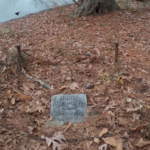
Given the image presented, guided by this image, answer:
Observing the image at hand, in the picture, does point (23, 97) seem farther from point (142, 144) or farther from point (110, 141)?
point (142, 144)

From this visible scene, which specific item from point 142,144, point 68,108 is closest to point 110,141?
point 142,144

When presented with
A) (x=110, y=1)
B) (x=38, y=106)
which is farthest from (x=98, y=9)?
(x=38, y=106)

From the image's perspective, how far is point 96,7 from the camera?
611 cm

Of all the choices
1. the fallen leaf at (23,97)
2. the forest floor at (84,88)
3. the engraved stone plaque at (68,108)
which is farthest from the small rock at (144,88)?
the fallen leaf at (23,97)

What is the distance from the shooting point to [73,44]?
4.41 m

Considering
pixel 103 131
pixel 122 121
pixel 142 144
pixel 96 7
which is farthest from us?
pixel 96 7

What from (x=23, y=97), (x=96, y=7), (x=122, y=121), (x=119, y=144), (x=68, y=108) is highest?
(x=96, y=7)

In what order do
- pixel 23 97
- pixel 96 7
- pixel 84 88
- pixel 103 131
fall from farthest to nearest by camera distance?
pixel 96 7
pixel 84 88
pixel 23 97
pixel 103 131

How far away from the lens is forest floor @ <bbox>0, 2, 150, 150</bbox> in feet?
7.34

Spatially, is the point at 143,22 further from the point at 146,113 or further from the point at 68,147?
the point at 68,147

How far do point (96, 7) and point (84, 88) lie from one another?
383 centimetres

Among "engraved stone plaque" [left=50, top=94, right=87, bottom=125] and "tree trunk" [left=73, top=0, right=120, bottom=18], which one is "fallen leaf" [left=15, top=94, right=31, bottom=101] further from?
"tree trunk" [left=73, top=0, right=120, bottom=18]

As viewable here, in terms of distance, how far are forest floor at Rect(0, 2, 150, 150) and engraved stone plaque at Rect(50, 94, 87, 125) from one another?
8cm

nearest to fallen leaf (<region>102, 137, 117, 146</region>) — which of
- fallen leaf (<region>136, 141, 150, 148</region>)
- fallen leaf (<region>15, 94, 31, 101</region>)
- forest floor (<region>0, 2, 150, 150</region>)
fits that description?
forest floor (<region>0, 2, 150, 150</region>)
